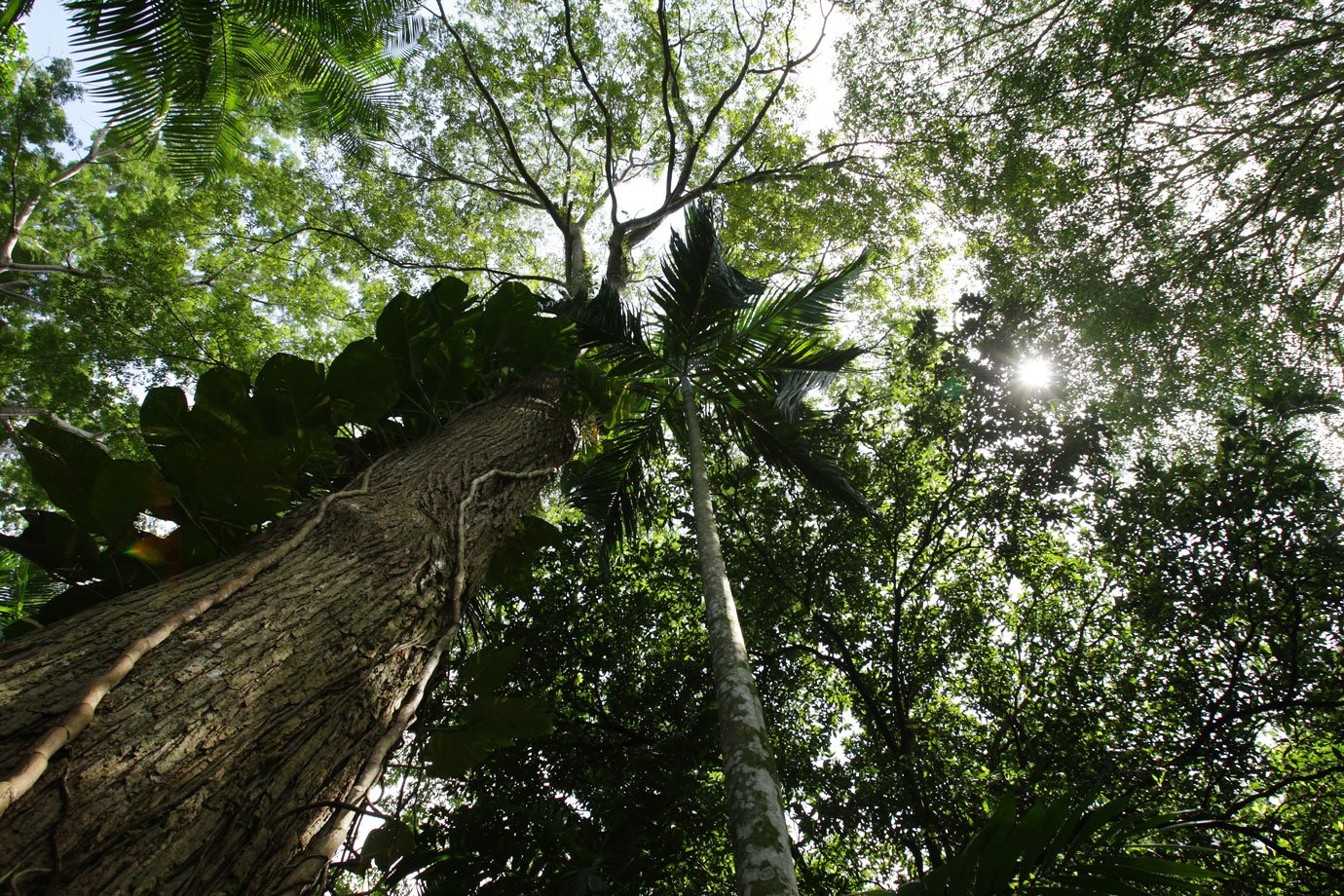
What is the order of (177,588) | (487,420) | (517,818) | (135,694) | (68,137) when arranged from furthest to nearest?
1. (68,137)
2. (517,818)
3. (487,420)
4. (177,588)
5. (135,694)

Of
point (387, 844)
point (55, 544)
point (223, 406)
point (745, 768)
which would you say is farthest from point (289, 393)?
point (745, 768)

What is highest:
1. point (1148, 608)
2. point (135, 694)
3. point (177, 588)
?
A: point (1148, 608)

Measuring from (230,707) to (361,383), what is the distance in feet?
5.56

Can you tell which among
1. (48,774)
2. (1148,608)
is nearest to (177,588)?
(48,774)

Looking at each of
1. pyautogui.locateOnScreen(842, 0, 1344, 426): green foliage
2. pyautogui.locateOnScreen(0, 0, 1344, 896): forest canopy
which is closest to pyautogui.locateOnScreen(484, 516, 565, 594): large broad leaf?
pyautogui.locateOnScreen(0, 0, 1344, 896): forest canopy

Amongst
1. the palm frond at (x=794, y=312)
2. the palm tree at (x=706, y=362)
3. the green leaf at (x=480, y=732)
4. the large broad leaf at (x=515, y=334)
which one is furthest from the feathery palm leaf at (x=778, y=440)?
the green leaf at (x=480, y=732)

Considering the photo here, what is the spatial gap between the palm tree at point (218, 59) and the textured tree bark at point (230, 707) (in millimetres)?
2915

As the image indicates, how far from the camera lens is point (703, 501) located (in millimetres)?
3701

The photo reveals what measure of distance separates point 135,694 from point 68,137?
18.7 metres

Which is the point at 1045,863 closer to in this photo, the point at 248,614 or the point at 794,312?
the point at 248,614

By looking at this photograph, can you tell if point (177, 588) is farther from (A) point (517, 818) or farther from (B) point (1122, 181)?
(B) point (1122, 181)

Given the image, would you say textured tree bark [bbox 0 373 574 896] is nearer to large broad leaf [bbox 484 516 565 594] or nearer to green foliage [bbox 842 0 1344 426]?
large broad leaf [bbox 484 516 565 594]

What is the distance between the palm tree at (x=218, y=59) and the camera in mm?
3154

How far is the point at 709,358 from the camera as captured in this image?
4.94 metres
